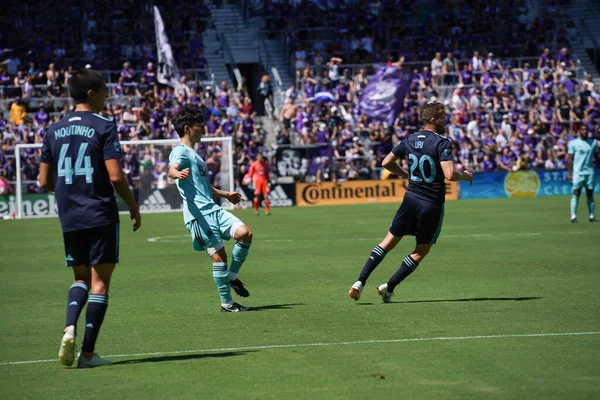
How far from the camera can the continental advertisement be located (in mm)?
38219

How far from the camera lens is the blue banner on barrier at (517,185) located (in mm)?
39844

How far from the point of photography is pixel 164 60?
39312mm

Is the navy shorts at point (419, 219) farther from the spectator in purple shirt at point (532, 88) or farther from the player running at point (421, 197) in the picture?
the spectator in purple shirt at point (532, 88)

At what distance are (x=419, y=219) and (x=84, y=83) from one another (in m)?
4.73

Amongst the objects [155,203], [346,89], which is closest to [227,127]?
[155,203]

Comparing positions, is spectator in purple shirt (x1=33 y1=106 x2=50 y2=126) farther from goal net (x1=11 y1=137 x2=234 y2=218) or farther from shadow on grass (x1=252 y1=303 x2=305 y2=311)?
shadow on grass (x1=252 y1=303 x2=305 y2=311)

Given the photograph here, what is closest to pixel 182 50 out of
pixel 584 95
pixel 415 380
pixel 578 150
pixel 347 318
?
pixel 584 95

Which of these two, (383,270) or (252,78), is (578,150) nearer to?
(383,270)

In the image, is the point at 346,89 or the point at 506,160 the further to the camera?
the point at 346,89

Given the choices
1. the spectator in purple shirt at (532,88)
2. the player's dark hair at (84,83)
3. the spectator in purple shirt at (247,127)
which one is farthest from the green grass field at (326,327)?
the spectator in purple shirt at (532,88)

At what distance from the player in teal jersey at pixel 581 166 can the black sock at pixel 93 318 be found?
18.3 meters

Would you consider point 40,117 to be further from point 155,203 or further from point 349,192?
point 349,192

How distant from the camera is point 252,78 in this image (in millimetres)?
44969

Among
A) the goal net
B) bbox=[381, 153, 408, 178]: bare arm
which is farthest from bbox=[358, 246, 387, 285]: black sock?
the goal net
